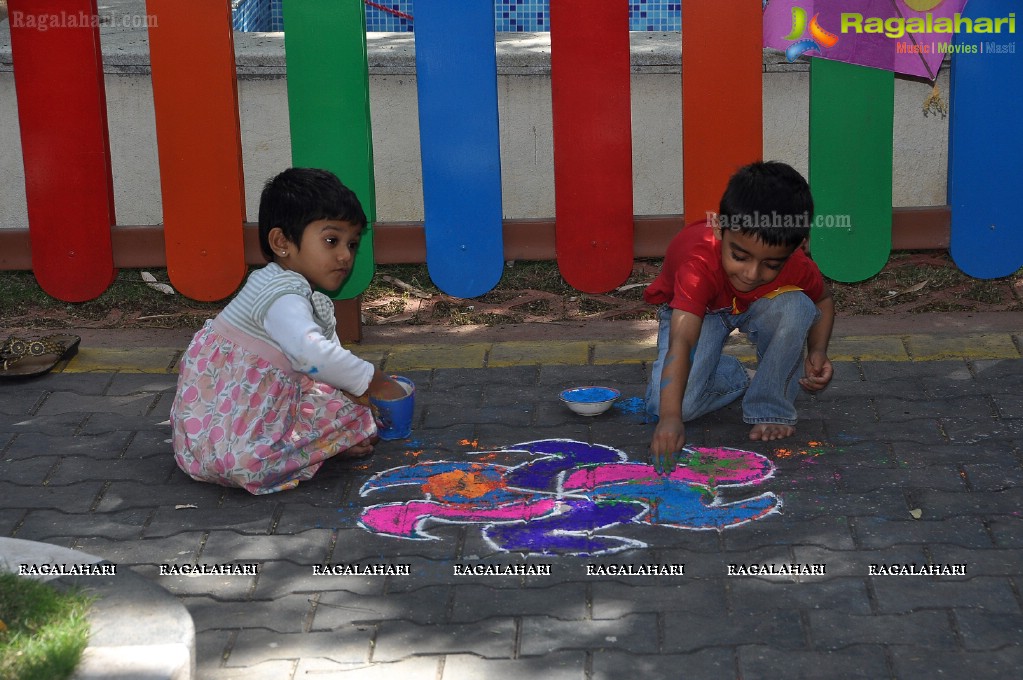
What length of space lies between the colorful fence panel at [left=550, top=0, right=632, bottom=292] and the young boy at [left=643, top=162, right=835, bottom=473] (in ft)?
2.45

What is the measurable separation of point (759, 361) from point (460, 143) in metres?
1.52

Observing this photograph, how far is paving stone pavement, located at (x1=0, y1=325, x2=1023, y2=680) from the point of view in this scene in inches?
114

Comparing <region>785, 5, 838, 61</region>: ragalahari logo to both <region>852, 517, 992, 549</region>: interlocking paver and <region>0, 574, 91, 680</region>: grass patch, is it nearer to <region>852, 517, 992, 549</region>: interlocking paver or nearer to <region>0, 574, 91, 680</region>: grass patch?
<region>852, 517, 992, 549</region>: interlocking paver

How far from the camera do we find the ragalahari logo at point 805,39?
4859mm

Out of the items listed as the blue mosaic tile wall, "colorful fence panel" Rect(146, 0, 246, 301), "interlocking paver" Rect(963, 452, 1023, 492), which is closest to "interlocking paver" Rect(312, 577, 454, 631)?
"interlocking paver" Rect(963, 452, 1023, 492)

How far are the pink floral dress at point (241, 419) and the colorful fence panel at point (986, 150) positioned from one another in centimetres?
275

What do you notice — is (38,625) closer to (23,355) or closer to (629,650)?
(629,650)

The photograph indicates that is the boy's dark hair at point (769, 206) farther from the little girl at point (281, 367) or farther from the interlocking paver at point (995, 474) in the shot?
the little girl at point (281, 367)

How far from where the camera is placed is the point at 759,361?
4.20 meters

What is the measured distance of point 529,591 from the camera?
318 centimetres

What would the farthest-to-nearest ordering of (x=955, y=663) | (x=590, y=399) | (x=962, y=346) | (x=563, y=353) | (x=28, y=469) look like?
(x=563, y=353) → (x=962, y=346) → (x=590, y=399) → (x=28, y=469) → (x=955, y=663)

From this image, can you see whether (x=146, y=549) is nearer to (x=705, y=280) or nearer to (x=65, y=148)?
(x=705, y=280)

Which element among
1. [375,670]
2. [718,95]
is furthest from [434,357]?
[375,670]

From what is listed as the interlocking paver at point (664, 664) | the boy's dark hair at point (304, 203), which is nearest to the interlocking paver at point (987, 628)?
the interlocking paver at point (664, 664)
